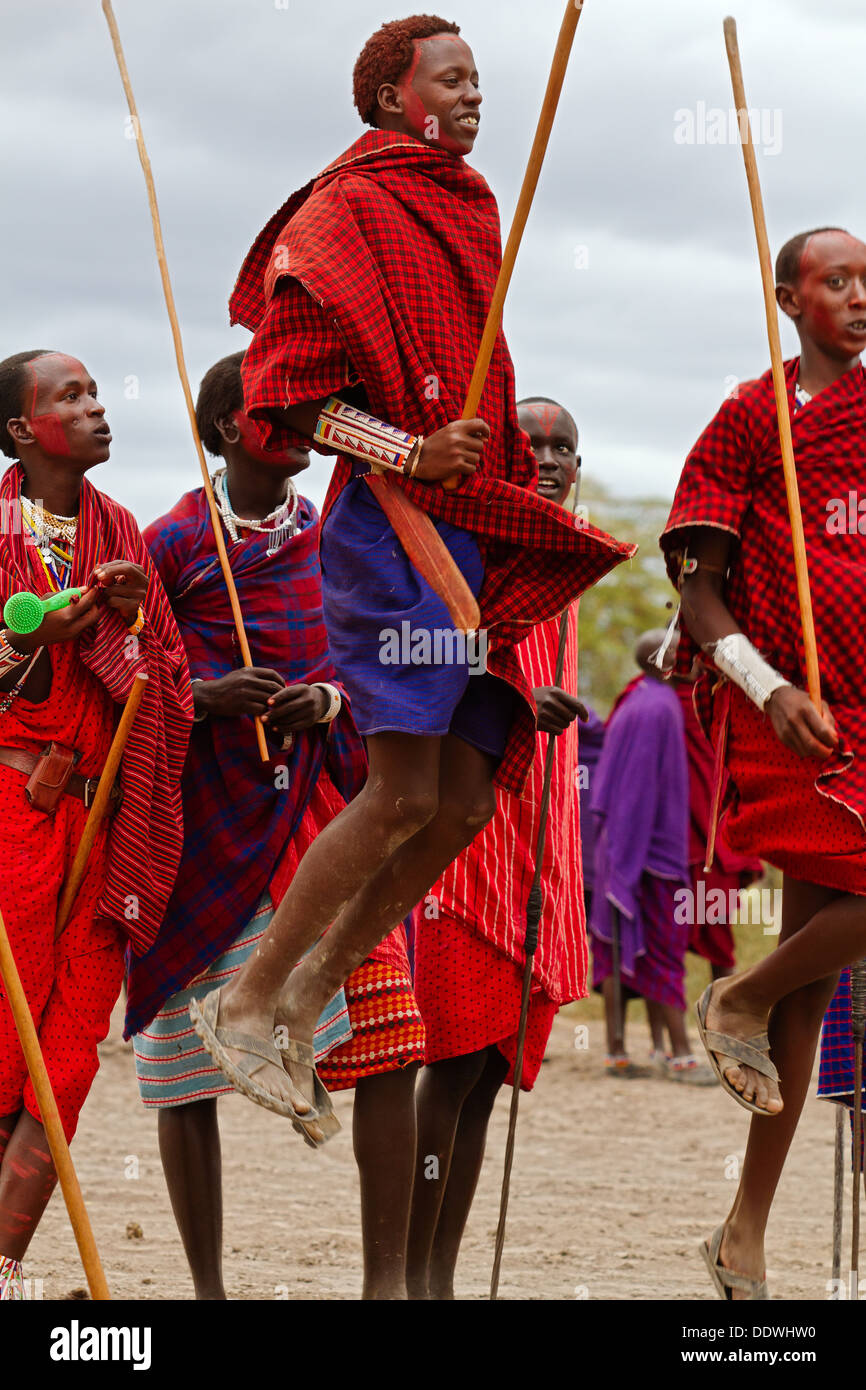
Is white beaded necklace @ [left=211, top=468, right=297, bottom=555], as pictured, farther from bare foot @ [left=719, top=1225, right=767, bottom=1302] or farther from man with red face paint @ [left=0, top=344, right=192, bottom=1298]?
bare foot @ [left=719, top=1225, right=767, bottom=1302]

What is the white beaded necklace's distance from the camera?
580cm

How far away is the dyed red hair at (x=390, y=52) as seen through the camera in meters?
4.58

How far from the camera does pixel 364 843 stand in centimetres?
434

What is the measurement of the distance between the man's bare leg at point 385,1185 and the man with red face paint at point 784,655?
804 mm

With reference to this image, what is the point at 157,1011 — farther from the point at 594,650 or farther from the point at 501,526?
the point at 594,650

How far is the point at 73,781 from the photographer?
531 centimetres

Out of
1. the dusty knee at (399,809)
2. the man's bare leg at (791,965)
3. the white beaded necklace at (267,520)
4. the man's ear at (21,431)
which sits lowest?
the man's bare leg at (791,965)

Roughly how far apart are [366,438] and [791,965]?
5.53ft

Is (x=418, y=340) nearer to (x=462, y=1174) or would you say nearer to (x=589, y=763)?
(x=462, y=1174)

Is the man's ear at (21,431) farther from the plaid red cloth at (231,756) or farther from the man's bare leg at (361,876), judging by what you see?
the man's bare leg at (361,876)

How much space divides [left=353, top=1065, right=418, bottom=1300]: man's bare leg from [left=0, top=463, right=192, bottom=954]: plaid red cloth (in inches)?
31.9

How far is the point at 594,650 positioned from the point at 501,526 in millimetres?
18400

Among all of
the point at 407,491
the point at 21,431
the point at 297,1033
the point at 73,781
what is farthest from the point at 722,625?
the point at 21,431

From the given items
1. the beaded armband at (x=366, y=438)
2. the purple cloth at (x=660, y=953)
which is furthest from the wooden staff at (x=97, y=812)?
the purple cloth at (x=660, y=953)
